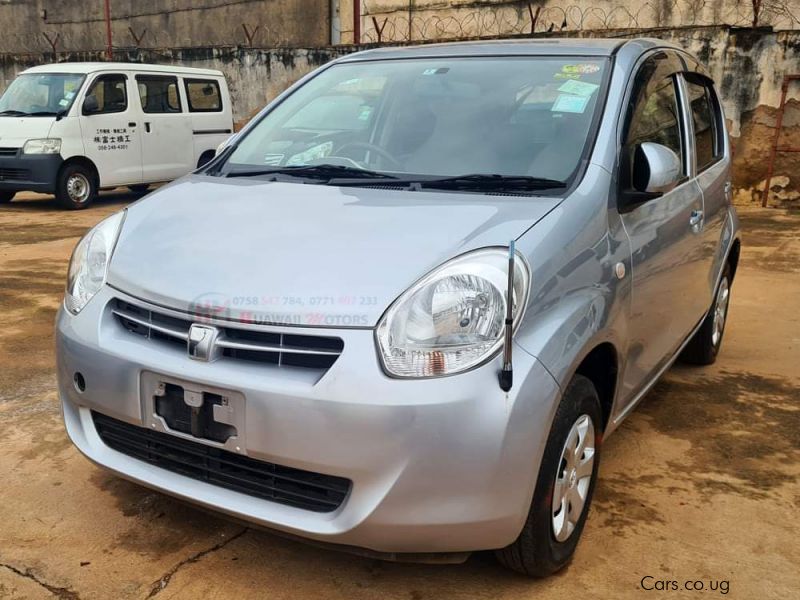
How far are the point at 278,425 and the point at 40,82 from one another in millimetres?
9379

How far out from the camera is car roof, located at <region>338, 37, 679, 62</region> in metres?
2.98

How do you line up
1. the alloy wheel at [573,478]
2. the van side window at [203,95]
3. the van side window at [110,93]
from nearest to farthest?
the alloy wheel at [573,478] → the van side window at [110,93] → the van side window at [203,95]

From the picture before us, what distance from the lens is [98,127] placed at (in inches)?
384

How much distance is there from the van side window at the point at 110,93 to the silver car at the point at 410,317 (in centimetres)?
763

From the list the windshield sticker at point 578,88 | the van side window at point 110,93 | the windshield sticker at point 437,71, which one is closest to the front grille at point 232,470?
the windshield sticker at point 578,88

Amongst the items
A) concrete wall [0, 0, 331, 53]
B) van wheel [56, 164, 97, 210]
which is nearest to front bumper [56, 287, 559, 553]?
van wheel [56, 164, 97, 210]

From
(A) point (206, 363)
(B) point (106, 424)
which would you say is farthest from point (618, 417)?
(B) point (106, 424)

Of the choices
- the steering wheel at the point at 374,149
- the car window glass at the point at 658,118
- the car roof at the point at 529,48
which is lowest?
the steering wheel at the point at 374,149

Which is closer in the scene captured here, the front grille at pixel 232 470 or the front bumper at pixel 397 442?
the front bumper at pixel 397 442

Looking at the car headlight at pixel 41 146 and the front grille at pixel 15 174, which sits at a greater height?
the car headlight at pixel 41 146

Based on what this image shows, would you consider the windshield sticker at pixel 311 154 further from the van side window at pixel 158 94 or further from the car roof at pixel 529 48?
the van side window at pixel 158 94

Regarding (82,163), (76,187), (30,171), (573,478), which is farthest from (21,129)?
(573,478)

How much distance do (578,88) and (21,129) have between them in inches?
334

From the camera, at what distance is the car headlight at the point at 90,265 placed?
2.40m
